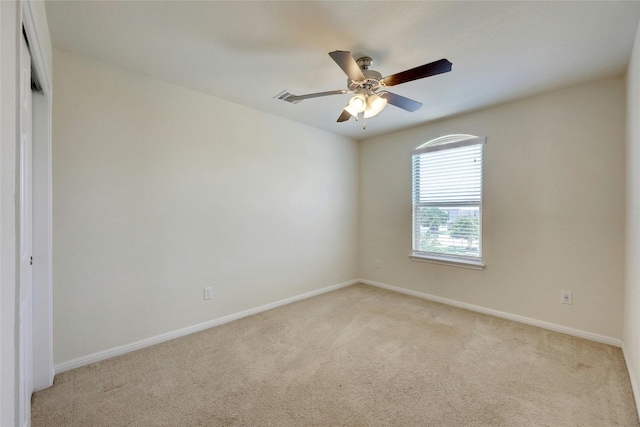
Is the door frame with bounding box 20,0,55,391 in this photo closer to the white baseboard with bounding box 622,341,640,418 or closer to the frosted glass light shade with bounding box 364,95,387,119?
the frosted glass light shade with bounding box 364,95,387,119

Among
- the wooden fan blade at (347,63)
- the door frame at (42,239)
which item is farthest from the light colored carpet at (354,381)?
the wooden fan blade at (347,63)

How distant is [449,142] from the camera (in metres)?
3.64

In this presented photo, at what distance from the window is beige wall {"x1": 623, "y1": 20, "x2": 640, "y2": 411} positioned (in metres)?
1.23

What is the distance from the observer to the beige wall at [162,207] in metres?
2.19

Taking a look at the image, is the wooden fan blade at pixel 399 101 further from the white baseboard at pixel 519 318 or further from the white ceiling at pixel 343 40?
the white baseboard at pixel 519 318

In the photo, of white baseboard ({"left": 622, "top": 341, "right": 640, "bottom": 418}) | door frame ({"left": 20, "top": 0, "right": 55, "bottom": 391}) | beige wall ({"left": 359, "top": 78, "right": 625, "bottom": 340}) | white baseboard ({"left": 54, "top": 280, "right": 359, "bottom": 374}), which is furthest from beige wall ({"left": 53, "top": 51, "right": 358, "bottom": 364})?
white baseboard ({"left": 622, "top": 341, "right": 640, "bottom": 418})

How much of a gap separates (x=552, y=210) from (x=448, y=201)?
3.53ft

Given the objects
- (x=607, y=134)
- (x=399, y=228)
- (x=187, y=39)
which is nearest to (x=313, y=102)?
(x=187, y=39)

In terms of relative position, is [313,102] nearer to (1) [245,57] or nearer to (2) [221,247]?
(1) [245,57]

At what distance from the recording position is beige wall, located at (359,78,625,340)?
255 cm

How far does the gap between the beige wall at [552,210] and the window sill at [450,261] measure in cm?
7

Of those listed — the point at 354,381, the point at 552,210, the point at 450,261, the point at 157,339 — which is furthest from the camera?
the point at 450,261

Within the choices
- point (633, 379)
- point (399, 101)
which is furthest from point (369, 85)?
point (633, 379)

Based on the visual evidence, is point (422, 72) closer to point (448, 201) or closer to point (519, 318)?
point (448, 201)
